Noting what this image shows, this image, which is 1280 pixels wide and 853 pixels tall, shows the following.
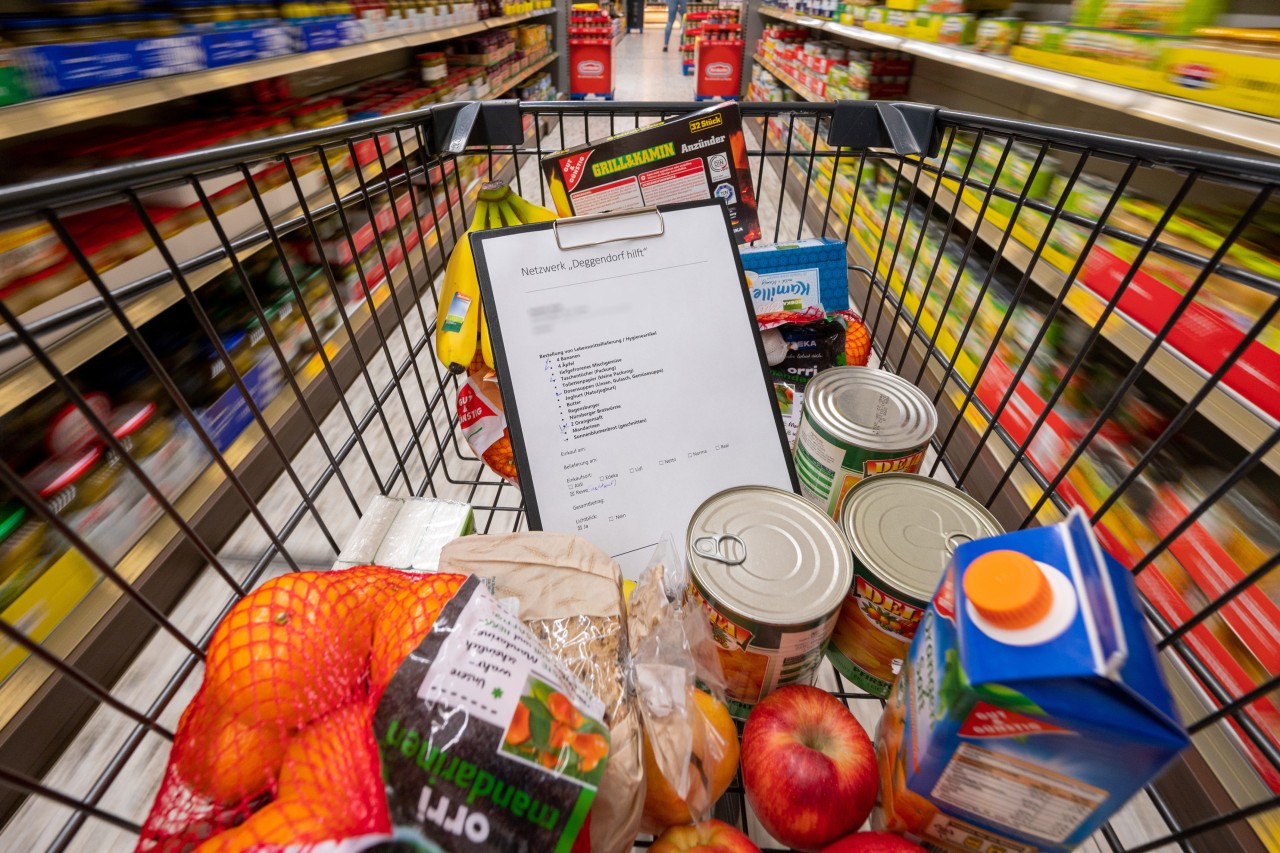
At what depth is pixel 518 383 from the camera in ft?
2.81

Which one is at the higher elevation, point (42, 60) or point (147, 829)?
point (42, 60)

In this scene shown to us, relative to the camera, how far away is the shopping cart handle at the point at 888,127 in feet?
2.87

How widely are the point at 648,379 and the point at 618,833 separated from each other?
56 centimetres

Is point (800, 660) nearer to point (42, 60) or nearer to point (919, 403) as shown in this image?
point (919, 403)

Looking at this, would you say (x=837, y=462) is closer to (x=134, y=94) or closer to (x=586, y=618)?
(x=586, y=618)

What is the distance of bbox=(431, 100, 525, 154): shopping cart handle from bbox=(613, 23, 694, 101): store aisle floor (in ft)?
22.1

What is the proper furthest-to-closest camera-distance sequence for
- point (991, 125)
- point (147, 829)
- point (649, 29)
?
point (649, 29) < point (991, 125) < point (147, 829)

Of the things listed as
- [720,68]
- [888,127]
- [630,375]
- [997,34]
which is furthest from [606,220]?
[720,68]

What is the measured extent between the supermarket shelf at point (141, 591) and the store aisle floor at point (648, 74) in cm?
649

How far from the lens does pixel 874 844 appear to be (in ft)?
1.79

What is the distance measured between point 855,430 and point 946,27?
1786 millimetres

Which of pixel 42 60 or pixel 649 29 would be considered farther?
pixel 649 29

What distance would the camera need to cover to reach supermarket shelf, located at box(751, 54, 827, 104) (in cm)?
350

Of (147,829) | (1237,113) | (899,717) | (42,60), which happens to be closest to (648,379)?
(899,717)
